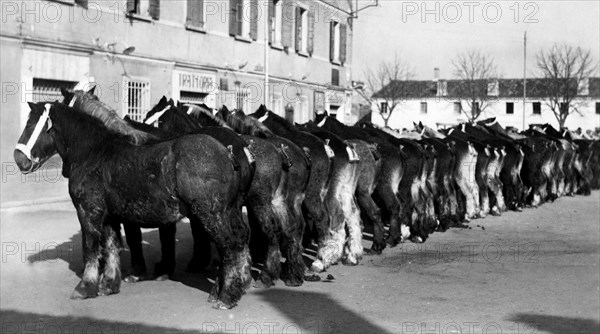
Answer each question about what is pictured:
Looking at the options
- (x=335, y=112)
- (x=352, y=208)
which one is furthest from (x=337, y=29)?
(x=352, y=208)

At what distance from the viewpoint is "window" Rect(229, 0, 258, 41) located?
25203 mm

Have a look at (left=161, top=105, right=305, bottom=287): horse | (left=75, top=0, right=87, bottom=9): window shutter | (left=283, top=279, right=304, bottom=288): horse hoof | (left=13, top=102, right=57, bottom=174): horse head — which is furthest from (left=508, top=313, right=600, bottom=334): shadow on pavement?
(left=75, top=0, right=87, bottom=9): window shutter

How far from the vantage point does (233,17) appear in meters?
25.2

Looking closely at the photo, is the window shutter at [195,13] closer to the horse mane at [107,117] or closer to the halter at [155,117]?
the halter at [155,117]

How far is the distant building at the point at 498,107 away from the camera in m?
73.5

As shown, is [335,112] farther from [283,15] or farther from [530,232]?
[530,232]

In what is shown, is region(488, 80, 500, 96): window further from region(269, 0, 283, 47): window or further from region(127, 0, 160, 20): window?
region(127, 0, 160, 20): window

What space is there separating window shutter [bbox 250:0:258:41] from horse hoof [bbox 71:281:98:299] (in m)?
19.0

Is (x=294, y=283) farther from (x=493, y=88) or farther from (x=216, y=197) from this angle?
(x=493, y=88)

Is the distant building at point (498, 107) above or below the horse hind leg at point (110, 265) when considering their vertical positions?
above

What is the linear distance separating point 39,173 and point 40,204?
2.69 ft

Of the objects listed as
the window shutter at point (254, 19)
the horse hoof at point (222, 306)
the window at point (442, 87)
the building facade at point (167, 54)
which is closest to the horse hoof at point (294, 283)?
the horse hoof at point (222, 306)

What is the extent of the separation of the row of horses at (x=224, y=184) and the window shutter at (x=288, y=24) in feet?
50.2

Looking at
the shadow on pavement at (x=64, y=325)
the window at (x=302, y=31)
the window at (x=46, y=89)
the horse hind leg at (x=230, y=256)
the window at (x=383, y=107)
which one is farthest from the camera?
the window at (x=383, y=107)
